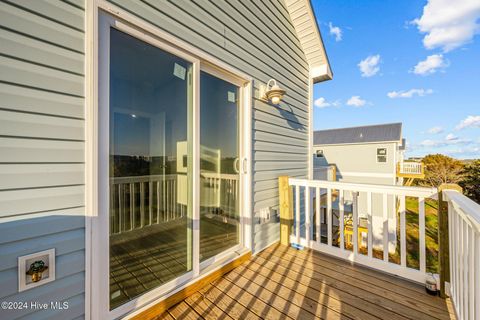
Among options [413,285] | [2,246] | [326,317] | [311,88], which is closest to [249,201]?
[326,317]

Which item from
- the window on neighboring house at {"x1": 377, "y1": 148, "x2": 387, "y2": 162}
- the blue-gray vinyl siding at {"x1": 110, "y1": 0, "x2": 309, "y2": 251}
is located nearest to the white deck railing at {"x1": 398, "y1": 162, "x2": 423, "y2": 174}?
the window on neighboring house at {"x1": 377, "y1": 148, "x2": 387, "y2": 162}

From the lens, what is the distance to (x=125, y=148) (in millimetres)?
1457

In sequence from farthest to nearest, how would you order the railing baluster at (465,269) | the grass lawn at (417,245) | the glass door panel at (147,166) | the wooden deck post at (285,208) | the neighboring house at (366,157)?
the neighboring house at (366,157) → the grass lawn at (417,245) → the wooden deck post at (285,208) → the glass door panel at (147,166) → the railing baluster at (465,269)

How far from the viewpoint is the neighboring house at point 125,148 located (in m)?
1.06

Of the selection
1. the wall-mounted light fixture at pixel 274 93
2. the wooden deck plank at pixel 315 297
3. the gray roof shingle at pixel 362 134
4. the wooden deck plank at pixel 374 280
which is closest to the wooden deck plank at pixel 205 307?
the wooden deck plank at pixel 315 297

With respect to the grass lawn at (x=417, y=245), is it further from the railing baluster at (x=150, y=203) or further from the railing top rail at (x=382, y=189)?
the railing baluster at (x=150, y=203)

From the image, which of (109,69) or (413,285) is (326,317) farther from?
(109,69)

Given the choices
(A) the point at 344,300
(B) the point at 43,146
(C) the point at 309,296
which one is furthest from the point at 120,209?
(A) the point at 344,300

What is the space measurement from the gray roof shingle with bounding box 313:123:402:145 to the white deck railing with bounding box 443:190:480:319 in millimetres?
13466

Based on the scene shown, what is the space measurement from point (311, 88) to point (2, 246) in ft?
14.4

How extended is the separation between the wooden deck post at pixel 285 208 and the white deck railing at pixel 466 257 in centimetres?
155

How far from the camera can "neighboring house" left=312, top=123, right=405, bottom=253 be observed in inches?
475

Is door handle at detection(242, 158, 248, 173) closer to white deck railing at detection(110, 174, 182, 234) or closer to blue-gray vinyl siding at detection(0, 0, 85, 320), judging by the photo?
white deck railing at detection(110, 174, 182, 234)

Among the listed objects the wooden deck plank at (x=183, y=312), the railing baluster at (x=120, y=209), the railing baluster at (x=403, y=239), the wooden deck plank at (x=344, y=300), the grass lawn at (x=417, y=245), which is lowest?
the grass lawn at (x=417, y=245)
